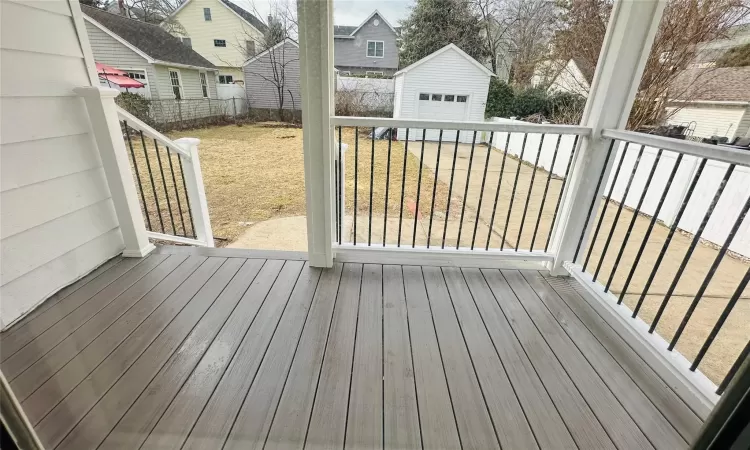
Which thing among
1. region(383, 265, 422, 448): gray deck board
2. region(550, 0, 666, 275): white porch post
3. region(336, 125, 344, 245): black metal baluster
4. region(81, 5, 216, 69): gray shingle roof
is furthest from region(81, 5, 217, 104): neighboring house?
region(550, 0, 666, 275): white porch post

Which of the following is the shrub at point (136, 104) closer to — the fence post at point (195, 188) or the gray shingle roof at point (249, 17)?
the fence post at point (195, 188)

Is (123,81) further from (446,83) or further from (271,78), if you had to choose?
(446,83)

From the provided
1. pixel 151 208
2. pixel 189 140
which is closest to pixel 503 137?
pixel 189 140

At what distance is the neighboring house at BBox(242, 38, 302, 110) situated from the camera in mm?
1938

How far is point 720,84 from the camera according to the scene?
1.40 metres

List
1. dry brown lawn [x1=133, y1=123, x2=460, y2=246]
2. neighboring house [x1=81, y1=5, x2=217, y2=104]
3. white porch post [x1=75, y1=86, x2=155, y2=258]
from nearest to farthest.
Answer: white porch post [x1=75, y1=86, x2=155, y2=258]
neighboring house [x1=81, y1=5, x2=217, y2=104]
dry brown lawn [x1=133, y1=123, x2=460, y2=246]

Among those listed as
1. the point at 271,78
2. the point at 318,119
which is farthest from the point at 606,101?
the point at 271,78

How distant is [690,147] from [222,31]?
297 centimetres

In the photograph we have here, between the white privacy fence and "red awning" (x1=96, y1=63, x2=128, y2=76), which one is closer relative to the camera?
"red awning" (x1=96, y1=63, x2=128, y2=76)

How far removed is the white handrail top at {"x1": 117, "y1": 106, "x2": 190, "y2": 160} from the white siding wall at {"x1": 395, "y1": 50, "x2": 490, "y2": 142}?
5.59 ft

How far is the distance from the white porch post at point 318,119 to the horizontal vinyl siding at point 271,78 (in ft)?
0.34

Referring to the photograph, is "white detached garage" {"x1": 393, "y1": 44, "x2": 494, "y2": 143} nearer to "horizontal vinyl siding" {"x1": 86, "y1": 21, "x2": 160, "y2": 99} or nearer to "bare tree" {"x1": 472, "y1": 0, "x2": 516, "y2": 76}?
"bare tree" {"x1": 472, "y1": 0, "x2": 516, "y2": 76}

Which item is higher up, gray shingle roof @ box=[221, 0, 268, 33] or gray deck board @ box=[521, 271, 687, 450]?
gray shingle roof @ box=[221, 0, 268, 33]

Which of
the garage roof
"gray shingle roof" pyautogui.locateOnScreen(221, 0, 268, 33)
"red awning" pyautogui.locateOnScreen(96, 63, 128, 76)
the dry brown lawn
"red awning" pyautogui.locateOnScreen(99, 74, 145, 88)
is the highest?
"gray shingle roof" pyautogui.locateOnScreen(221, 0, 268, 33)
